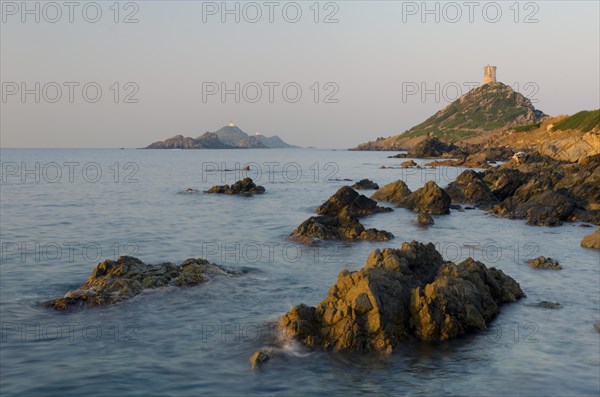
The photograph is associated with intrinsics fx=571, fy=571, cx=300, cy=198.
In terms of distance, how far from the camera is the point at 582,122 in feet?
433

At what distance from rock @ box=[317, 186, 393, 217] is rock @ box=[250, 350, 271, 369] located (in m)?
31.2

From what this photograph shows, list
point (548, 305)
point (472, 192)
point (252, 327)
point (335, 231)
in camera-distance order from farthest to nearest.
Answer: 1. point (472, 192)
2. point (335, 231)
3. point (548, 305)
4. point (252, 327)

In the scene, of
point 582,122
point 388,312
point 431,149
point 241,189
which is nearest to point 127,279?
point 388,312

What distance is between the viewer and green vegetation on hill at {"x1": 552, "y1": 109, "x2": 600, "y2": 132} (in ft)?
405

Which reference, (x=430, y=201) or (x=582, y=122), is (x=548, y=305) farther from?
(x=582, y=122)

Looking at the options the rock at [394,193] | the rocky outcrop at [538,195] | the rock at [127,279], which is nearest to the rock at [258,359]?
the rock at [127,279]

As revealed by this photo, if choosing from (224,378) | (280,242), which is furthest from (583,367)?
(280,242)

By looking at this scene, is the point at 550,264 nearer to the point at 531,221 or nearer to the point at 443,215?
the point at 531,221

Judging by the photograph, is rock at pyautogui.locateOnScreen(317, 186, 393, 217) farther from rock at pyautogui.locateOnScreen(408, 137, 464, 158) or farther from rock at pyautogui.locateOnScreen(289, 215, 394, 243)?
rock at pyautogui.locateOnScreen(408, 137, 464, 158)

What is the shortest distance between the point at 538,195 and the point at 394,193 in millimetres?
14134

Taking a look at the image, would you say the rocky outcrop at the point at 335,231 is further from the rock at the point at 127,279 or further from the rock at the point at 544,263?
the rock at the point at 127,279

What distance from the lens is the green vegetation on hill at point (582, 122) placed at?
123 m

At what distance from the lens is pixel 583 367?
1603 cm

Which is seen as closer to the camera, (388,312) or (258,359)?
(258,359)
